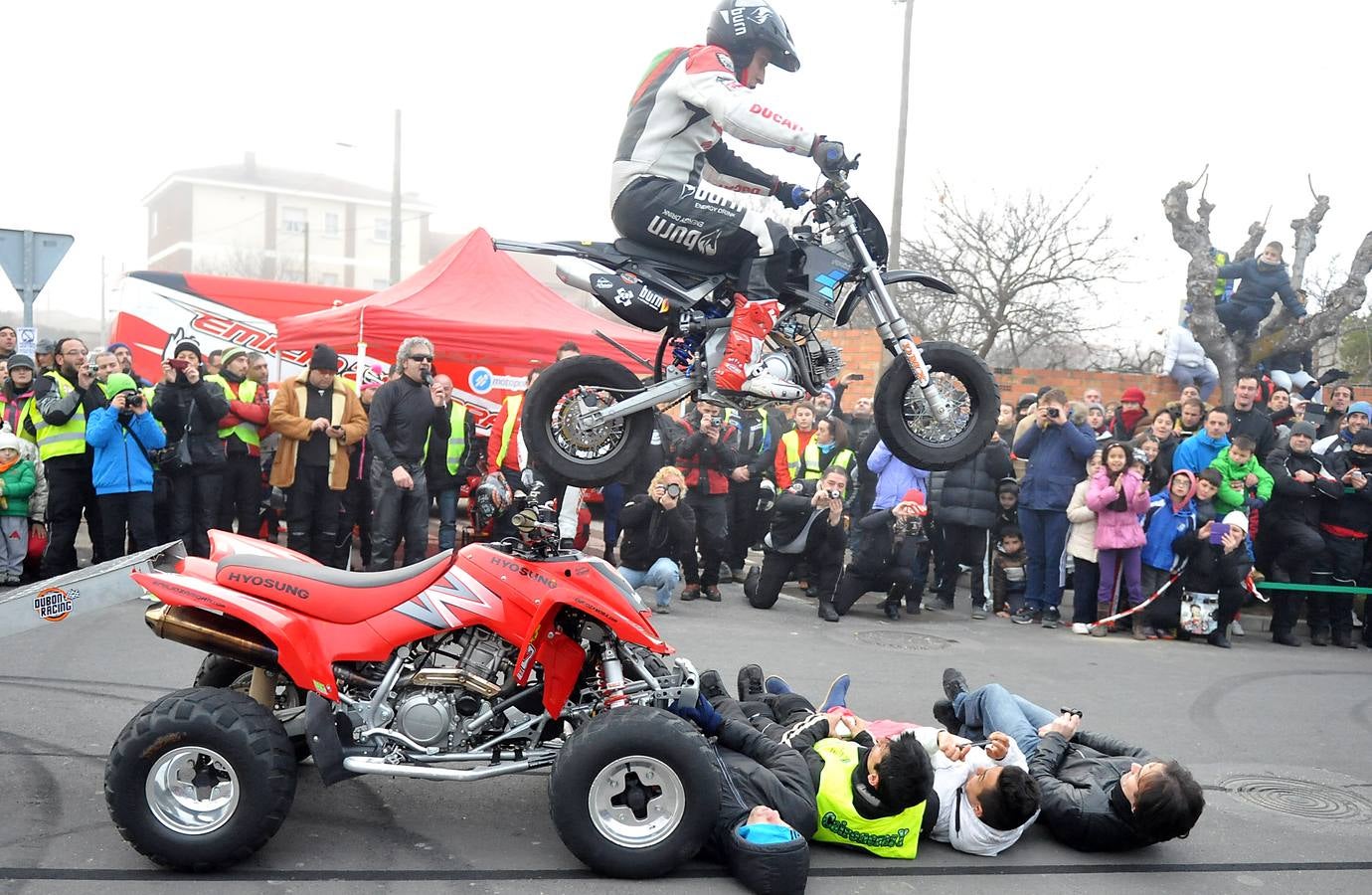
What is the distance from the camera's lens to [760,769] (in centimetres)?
497

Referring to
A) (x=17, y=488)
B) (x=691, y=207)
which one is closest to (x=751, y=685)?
(x=691, y=207)

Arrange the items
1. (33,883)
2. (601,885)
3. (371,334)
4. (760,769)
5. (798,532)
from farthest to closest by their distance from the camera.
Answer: (371,334) → (798,532) → (760,769) → (601,885) → (33,883)

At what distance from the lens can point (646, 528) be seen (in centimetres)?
1008

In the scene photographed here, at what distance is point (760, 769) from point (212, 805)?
2.20m

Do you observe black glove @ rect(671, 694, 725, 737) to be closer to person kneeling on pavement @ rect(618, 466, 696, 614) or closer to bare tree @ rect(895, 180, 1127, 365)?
person kneeling on pavement @ rect(618, 466, 696, 614)

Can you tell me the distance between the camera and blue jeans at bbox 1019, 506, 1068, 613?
425 inches

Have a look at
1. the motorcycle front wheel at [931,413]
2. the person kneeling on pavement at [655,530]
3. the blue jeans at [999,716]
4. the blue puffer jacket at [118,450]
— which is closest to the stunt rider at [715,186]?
the motorcycle front wheel at [931,413]

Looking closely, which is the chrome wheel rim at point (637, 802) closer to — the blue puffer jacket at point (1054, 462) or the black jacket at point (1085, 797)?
the black jacket at point (1085, 797)

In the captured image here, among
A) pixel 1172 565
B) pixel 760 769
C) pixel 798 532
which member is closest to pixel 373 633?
pixel 760 769

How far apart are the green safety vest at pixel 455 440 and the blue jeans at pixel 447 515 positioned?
26cm

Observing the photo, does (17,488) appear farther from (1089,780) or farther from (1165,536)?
(1165,536)

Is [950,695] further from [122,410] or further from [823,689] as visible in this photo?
[122,410]

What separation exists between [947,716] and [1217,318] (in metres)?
10.4

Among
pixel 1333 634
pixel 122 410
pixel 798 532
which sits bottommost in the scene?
pixel 1333 634
